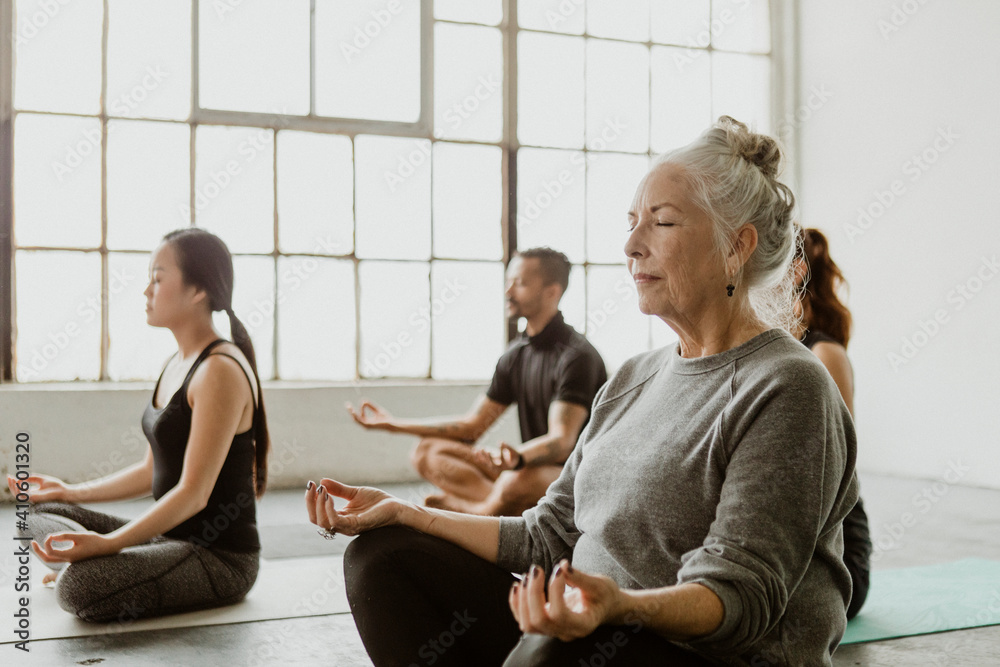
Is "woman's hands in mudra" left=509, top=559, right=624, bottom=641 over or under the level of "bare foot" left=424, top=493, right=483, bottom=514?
over

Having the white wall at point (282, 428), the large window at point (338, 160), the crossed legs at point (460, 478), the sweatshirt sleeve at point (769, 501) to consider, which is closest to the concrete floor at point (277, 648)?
the crossed legs at point (460, 478)

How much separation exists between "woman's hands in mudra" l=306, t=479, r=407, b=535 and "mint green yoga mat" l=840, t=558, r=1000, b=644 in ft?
5.11

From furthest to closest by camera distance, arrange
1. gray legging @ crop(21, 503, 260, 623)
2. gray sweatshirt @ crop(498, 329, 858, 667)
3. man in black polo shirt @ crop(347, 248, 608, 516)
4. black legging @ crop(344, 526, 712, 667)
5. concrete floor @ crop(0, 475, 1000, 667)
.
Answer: man in black polo shirt @ crop(347, 248, 608, 516), gray legging @ crop(21, 503, 260, 623), concrete floor @ crop(0, 475, 1000, 667), black legging @ crop(344, 526, 712, 667), gray sweatshirt @ crop(498, 329, 858, 667)

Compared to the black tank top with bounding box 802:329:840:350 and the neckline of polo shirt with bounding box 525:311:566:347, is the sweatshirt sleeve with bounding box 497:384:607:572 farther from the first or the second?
the neckline of polo shirt with bounding box 525:311:566:347

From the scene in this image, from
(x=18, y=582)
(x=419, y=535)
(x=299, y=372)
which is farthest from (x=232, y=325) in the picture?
(x=299, y=372)

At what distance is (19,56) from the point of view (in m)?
5.20

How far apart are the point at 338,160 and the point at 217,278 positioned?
129 inches

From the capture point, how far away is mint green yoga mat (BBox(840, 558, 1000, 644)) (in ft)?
8.43

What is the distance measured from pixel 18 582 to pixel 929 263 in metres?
5.20

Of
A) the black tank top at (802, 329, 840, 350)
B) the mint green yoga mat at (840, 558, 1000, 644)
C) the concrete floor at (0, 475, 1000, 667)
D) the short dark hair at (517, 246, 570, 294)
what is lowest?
the mint green yoga mat at (840, 558, 1000, 644)

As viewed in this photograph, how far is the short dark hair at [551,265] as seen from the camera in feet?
12.3

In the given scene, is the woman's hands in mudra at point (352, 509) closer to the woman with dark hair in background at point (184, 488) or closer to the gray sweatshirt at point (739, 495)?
the gray sweatshirt at point (739, 495)

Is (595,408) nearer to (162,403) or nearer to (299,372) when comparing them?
(162,403)

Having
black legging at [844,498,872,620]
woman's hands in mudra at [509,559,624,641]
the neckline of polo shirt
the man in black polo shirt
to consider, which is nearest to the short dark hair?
the man in black polo shirt
